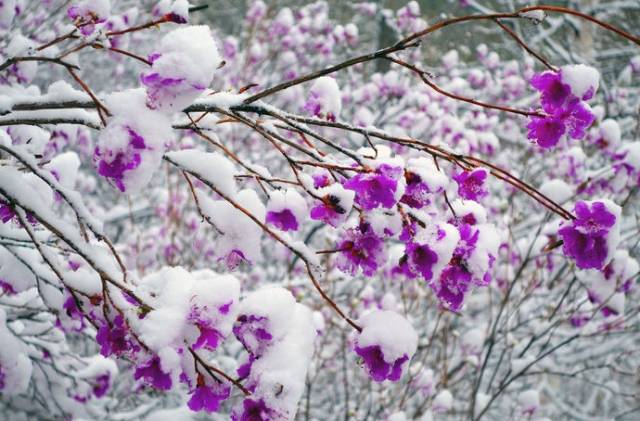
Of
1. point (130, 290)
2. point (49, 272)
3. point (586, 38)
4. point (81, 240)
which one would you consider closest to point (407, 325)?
point (130, 290)

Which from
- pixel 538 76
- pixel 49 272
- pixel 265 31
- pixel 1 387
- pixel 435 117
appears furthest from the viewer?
pixel 265 31

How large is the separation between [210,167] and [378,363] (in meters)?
0.50

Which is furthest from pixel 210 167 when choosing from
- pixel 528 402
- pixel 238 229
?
pixel 528 402

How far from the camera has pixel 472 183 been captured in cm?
107

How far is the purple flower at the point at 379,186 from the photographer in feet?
3.06

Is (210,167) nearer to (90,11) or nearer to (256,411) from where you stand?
(256,411)

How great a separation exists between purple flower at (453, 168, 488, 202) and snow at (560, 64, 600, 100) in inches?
9.9

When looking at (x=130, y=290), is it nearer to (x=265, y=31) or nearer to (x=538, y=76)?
(x=538, y=76)

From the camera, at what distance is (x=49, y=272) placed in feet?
4.51

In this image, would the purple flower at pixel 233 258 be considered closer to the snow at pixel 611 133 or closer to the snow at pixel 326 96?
the snow at pixel 326 96

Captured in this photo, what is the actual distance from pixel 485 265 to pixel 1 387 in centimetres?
144

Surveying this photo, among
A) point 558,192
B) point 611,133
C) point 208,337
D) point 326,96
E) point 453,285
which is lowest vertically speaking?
point 208,337

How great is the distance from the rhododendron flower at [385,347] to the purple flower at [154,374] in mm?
351

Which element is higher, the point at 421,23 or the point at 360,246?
the point at 421,23
